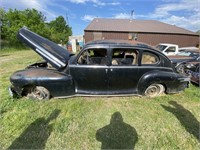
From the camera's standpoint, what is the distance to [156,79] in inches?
166

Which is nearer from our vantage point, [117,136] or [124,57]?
[117,136]

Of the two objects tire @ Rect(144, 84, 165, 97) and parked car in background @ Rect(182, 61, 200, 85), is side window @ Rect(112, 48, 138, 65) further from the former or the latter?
A: parked car in background @ Rect(182, 61, 200, 85)

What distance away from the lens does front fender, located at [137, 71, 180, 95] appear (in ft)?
13.7

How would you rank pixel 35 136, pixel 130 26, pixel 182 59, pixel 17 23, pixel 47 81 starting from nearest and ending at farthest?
pixel 35 136 < pixel 47 81 < pixel 182 59 < pixel 130 26 < pixel 17 23

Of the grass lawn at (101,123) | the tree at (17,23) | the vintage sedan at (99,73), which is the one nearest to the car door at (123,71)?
the vintage sedan at (99,73)

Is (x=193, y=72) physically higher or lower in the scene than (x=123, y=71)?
lower

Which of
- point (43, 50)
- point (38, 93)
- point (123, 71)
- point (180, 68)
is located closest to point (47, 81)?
point (38, 93)

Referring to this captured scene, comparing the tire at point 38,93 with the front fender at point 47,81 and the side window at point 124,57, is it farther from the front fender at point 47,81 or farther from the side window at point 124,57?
the side window at point 124,57

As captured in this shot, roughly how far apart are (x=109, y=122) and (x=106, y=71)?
131 cm

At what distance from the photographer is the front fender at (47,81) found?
3920mm

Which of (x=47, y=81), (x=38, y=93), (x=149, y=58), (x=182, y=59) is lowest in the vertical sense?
(x=38, y=93)

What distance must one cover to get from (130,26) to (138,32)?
5.65 ft

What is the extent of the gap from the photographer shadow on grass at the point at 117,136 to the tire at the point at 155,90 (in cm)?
156

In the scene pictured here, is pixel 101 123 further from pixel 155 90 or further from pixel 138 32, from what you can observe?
pixel 138 32
